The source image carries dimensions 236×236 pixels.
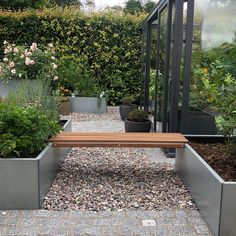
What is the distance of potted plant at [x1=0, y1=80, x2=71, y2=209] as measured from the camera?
9.61 feet

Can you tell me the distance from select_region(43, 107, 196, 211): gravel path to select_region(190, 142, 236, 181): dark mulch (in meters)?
0.39

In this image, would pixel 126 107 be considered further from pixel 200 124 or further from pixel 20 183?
pixel 20 183

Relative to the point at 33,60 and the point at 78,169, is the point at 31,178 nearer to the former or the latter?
the point at 78,169

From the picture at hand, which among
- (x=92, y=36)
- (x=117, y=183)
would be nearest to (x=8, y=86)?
(x=92, y=36)

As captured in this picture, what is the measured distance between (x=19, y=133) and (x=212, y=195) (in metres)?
1.75

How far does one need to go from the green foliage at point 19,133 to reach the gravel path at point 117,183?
0.48 meters

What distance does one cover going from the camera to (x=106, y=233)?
8.48ft

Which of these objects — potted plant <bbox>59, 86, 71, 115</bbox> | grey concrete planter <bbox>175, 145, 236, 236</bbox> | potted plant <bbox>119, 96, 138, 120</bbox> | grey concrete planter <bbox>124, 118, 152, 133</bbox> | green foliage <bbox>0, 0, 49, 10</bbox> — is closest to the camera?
grey concrete planter <bbox>175, 145, 236, 236</bbox>

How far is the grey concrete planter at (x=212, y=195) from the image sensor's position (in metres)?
2.46

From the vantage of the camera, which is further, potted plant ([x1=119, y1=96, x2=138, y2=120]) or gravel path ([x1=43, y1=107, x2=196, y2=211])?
potted plant ([x1=119, y1=96, x2=138, y2=120])

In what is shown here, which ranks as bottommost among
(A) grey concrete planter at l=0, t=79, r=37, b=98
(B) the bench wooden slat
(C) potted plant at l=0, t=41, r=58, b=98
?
(B) the bench wooden slat

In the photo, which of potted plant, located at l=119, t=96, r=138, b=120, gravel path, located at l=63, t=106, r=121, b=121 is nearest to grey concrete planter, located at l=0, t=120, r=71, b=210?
potted plant, located at l=119, t=96, r=138, b=120

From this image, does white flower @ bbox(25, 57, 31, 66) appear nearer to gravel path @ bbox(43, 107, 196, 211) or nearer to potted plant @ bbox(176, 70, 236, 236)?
gravel path @ bbox(43, 107, 196, 211)

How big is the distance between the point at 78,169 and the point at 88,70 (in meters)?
5.65
